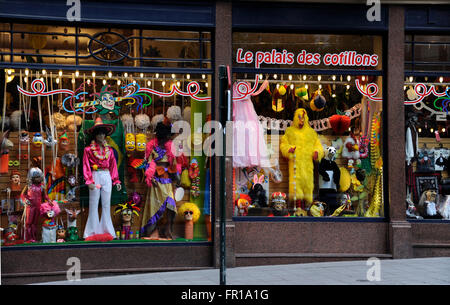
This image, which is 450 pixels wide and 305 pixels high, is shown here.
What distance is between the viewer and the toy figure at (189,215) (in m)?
11.2

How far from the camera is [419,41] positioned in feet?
38.5

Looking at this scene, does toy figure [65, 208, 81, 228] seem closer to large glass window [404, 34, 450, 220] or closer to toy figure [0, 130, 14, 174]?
toy figure [0, 130, 14, 174]

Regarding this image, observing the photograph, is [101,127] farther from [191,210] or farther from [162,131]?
[191,210]

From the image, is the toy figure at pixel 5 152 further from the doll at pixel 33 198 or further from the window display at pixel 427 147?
the window display at pixel 427 147

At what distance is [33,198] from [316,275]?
4694mm

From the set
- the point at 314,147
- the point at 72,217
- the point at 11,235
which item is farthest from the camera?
the point at 314,147

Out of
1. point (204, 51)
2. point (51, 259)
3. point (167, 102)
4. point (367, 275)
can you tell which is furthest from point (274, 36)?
point (51, 259)

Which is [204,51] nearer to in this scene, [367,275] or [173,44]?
[173,44]

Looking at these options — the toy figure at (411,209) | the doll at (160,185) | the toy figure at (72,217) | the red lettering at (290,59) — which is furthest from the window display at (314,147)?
the toy figure at (72,217)

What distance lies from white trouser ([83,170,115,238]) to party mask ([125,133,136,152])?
0.55 m

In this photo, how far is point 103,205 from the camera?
36.2 ft

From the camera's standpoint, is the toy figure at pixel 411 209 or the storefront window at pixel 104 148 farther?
the toy figure at pixel 411 209

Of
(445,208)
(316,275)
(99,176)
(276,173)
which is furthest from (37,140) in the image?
(445,208)

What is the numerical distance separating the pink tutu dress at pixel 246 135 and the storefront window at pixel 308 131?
0.06 feet
